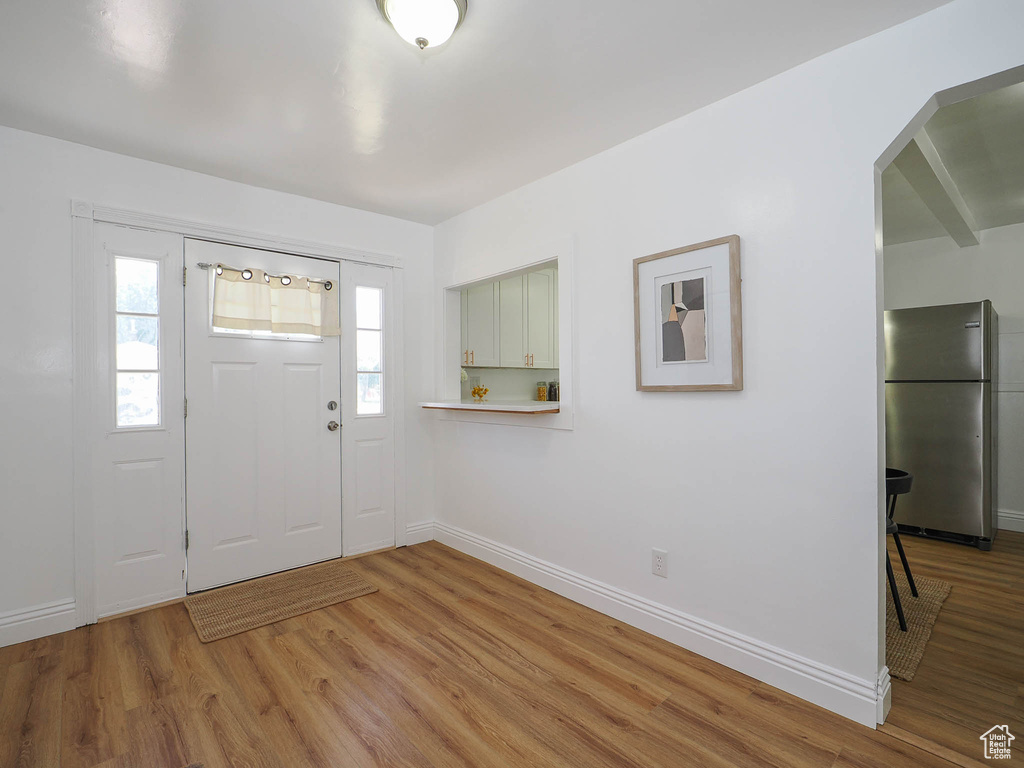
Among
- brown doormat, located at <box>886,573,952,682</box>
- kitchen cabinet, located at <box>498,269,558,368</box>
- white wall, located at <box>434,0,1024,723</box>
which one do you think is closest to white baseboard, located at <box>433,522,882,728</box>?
white wall, located at <box>434,0,1024,723</box>

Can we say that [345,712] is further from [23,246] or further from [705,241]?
[23,246]

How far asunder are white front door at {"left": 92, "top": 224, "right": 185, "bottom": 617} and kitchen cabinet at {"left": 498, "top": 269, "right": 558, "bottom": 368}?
2.74m

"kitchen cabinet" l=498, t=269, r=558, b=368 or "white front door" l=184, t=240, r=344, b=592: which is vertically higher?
"kitchen cabinet" l=498, t=269, r=558, b=368

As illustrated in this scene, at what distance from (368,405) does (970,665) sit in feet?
12.1

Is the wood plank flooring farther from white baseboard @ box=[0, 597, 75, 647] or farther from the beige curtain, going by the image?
white baseboard @ box=[0, 597, 75, 647]

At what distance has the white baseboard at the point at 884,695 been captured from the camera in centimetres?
189

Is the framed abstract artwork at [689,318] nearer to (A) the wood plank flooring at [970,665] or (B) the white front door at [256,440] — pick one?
(A) the wood plank flooring at [970,665]

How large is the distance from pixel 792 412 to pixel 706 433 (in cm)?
39

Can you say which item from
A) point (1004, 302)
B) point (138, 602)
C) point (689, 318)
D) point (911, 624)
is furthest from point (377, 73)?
point (1004, 302)

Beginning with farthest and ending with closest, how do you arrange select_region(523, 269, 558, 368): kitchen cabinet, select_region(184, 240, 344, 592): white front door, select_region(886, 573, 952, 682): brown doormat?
select_region(523, 269, 558, 368): kitchen cabinet, select_region(184, 240, 344, 592): white front door, select_region(886, 573, 952, 682): brown doormat

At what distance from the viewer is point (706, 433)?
240 cm

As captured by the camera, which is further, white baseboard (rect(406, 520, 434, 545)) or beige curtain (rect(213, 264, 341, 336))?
white baseboard (rect(406, 520, 434, 545))

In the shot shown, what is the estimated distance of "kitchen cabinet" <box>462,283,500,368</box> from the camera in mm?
4719

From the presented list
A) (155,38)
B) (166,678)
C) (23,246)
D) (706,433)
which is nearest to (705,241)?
(706,433)
